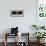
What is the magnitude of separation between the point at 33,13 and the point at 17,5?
0.77 metres

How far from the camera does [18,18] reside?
6.87 meters

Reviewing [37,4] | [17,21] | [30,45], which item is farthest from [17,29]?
[37,4]

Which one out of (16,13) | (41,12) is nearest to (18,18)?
(16,13)

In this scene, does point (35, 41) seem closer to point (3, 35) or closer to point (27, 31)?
point (27, 31)

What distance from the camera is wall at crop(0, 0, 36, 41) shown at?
6.82 m

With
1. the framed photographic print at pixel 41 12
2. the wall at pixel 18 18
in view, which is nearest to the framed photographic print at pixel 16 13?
the wall at pixel 18 18

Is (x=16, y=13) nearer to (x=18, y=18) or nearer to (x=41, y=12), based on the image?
(x=18, y=18)

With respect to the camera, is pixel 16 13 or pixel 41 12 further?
pixel 41 12

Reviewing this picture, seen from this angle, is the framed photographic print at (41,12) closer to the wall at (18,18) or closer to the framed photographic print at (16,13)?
the wall at (18,18)

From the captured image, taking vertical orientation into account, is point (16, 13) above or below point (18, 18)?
above

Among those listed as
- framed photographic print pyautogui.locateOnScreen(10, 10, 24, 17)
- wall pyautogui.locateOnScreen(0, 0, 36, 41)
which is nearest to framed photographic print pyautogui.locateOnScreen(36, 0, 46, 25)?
wall pyautogui.locateOnScreen(0, 0, 36, 41)

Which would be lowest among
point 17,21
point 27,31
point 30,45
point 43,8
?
point 30,45

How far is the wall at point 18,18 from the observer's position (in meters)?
6.82

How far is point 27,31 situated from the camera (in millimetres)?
6898
